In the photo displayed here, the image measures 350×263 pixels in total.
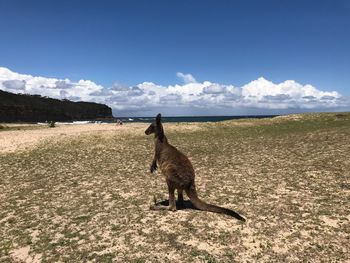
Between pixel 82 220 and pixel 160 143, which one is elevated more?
pixel 160 143

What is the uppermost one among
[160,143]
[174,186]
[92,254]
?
[160,143]

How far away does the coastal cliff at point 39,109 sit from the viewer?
10953 centimetres

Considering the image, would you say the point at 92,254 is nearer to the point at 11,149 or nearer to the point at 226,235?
the point at 226,235

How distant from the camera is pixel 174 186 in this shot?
431 inches

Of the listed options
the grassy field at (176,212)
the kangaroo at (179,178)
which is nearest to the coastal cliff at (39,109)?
the grassy field at (176,212)

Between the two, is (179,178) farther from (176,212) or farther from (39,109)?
(39,109)

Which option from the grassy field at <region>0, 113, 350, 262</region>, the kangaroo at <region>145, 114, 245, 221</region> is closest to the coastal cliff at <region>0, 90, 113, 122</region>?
the grassy field at <region>0, 113, 350, 262</region>

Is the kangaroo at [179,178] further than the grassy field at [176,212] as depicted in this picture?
Yes

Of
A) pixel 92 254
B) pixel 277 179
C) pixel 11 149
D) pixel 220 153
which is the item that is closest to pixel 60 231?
pixel 92 254

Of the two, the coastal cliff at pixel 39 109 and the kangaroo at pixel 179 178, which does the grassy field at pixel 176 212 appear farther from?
the coastal cliff at pixel 39 109

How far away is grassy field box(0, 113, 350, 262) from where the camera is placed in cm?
898

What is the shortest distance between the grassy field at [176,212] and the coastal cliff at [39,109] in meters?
92.3

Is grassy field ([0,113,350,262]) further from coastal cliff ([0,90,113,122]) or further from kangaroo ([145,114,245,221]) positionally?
coastal cliff ([0,90,113,122])

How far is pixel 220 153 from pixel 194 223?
49.5ft
